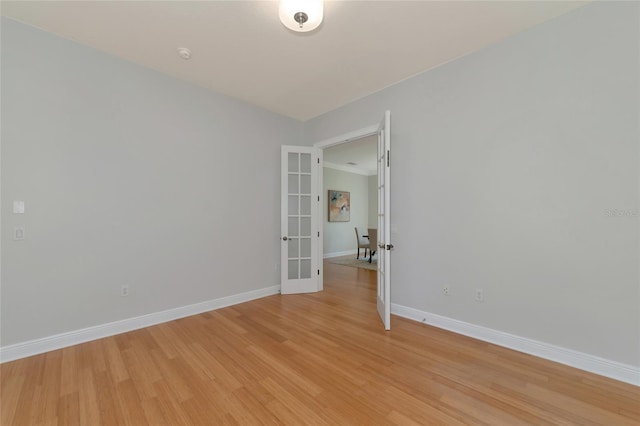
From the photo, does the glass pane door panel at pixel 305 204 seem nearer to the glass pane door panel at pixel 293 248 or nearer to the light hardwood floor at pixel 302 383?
the glass pane door panel at pixel 293 248

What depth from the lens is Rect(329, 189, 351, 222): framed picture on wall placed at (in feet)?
25.7

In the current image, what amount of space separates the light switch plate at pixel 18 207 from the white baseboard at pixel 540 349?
4.10 metres

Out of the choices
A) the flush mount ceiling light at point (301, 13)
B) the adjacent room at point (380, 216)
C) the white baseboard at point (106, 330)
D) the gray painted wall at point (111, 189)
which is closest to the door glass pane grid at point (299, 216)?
the gray painted wall at point (111, 189)

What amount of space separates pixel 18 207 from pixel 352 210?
7364 millimetres

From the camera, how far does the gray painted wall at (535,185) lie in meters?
1.96

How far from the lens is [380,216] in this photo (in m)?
3.17

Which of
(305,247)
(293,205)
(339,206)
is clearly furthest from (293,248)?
(339,206)

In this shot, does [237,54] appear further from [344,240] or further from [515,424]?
[344,240]

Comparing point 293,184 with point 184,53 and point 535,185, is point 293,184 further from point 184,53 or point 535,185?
point 535,185

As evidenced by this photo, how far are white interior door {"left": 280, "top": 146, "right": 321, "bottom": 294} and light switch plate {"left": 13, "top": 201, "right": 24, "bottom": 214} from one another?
2.79 meters

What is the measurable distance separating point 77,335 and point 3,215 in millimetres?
1273

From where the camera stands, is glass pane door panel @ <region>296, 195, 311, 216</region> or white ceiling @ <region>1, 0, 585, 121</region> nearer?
white ceiling @ <region>1, 0, 585, 121</region>

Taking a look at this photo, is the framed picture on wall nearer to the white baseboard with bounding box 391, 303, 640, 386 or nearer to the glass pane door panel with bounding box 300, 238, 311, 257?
the glass pane door panel with bounding box 300, 238, 311, 257

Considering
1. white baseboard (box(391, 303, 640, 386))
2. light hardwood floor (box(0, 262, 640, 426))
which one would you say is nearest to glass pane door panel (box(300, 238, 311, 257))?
light hardwood floor (box(0, 262, 640, 426))
